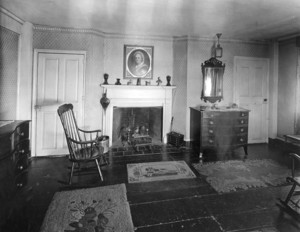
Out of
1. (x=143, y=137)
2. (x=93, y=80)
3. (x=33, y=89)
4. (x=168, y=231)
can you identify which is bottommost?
(x=168, y=231)

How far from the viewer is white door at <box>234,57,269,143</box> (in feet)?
16.2

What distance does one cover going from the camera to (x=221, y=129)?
4.09 metres

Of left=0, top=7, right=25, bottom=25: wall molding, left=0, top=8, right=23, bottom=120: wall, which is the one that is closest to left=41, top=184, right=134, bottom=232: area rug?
left=0, top=8, right=23, bottom=120: wall

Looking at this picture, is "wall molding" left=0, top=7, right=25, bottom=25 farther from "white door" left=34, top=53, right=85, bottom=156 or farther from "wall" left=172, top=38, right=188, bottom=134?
"wall" left=172, top=38, right=188, bottom=134

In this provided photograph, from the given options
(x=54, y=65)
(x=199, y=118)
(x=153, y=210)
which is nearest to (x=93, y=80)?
(x=54, y=65)

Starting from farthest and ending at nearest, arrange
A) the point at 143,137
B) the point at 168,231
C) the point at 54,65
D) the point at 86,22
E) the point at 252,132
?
the point at 252,132
the point at 143,137
the point at 54,65
the point at 86,22
the point at 168,231

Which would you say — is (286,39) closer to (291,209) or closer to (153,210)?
(291,209)

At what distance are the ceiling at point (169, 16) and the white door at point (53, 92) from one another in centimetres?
74

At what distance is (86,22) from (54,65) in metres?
1.11

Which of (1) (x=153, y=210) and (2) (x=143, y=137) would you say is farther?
(2) (x=143, y=137)

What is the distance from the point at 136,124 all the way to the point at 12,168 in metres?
2.89

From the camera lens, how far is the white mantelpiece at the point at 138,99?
14.6 ft

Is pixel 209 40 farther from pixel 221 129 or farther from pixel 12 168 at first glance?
pixel 12 168

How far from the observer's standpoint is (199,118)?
4.12 m
